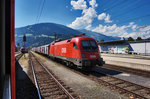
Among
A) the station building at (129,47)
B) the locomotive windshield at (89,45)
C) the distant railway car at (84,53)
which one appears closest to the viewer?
the distant railway car at (84,53)

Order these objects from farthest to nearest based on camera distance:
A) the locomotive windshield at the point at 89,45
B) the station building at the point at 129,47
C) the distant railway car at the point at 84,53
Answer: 1. the station building at the point at 129,47
2. the locomotive windshield at the point at 89,45
3. the distant railway car at the point at 84,53

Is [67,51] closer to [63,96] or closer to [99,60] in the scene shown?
[99,60]

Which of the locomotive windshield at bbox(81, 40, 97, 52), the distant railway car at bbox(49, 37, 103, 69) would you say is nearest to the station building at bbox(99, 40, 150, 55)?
the locomotive windshield at bbox(81, 40, 97, 52)

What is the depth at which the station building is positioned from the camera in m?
32.1

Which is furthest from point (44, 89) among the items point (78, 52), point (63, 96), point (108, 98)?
point (78, 52)

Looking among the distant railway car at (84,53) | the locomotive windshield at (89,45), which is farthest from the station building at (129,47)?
the distant railway car at (84,53)

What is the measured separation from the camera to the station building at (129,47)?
32.1 meters

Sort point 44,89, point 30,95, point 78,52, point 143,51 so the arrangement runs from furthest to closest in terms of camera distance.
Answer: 1. point 143,51
2. point 78,52
3. point 44,89
4. point 30,95

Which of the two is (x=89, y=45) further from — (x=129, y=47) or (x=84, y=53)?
(x=129, y=47)

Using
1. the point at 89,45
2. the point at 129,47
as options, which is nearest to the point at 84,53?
the point at 89,45

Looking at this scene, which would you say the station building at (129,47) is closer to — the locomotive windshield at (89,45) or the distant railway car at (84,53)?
the locomotive windshield at (89,45)

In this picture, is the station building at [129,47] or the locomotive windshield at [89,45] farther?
the station building at [129,47]

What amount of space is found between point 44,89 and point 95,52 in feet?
18.5

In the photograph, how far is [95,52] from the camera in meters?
9.62
